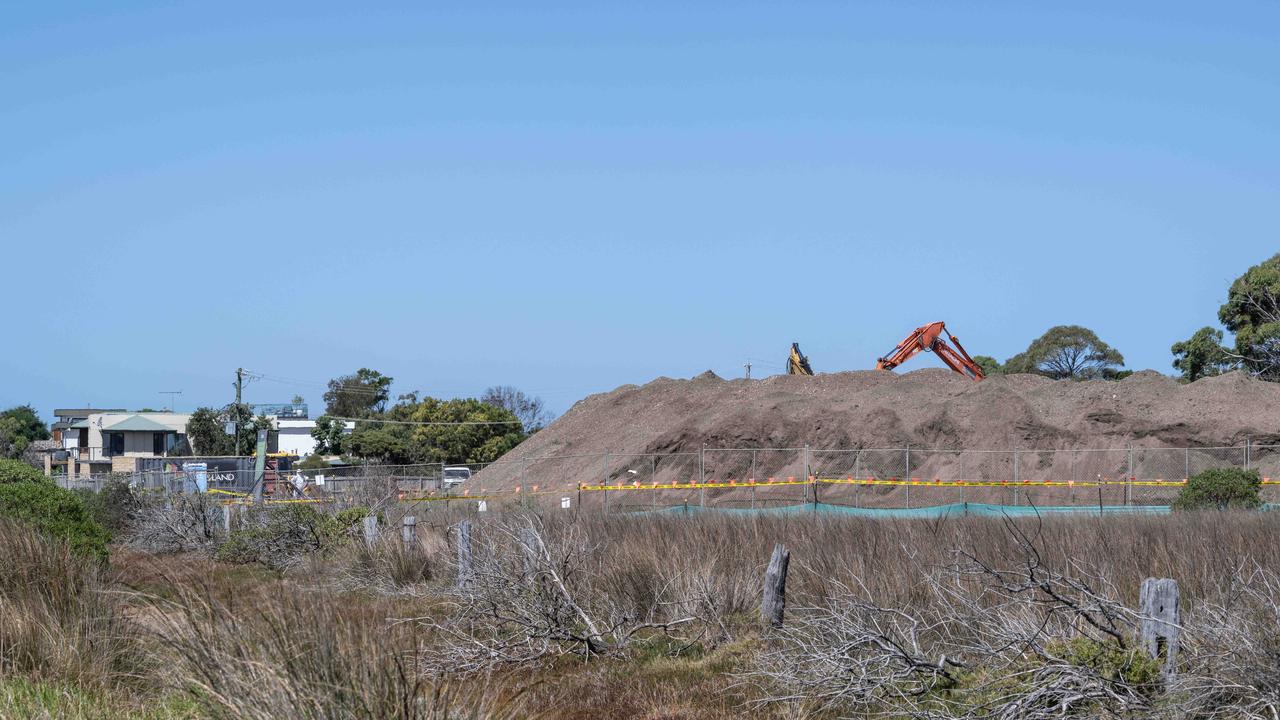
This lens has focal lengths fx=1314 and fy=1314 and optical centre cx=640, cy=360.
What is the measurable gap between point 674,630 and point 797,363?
49.9 meters

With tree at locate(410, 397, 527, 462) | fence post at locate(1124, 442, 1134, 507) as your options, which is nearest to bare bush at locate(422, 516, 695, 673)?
fence post at locate(1124, 442, 1134, 507)

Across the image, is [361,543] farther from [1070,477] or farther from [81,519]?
[1070,477]

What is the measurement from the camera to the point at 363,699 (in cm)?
546

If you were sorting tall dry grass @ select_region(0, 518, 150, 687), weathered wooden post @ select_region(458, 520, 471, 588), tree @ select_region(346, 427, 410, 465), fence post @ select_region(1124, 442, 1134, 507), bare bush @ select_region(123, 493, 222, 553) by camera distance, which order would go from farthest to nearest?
1. tree @ select_region(346, 427, 410, 465)
2. fence post @ select_region(1124, 442, 1134, 507)
3. bare bush @ select_region(123, 493, 222, 553)
4. weathered wooden post @ select_region(458, 520, 471, 588)
5. tall dry grass @ select_region(0, 518, 150, 687)

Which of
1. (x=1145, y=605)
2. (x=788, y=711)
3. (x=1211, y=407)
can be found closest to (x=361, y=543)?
(x=788, y=711)

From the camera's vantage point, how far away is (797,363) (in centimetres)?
6159

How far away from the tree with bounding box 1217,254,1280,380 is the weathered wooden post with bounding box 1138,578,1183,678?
53317 mm

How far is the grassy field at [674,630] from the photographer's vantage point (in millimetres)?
6102

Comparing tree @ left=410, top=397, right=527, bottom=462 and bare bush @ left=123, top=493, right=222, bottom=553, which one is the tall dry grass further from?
tree @ left=410, top=397, right=527, bottom=462

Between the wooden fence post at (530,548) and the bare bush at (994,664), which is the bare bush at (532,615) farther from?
the bare bush at (994,664)

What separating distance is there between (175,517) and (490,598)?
51.5 ft

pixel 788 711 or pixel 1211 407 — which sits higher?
pixel 1211 407

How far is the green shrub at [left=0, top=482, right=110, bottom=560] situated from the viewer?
13557 millimetres

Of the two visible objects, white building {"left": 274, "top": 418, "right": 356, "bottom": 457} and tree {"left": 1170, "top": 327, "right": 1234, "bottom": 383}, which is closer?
tree {"left": 1170, "top": 327, "right": 1234, "bottom": 383}
